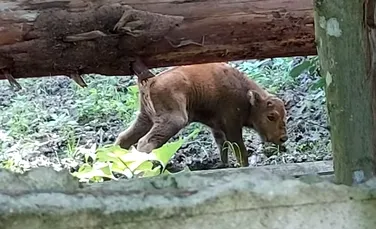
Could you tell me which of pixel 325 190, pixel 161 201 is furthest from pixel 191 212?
pixel 325 190

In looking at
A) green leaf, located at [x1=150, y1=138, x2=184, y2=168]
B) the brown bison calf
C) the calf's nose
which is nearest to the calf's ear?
the brown bison calf

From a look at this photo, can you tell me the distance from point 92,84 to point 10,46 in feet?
12.1

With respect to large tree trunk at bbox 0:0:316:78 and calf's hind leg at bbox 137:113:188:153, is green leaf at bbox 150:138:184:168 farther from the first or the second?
calf's hind leg at bbox 137:113:188:153

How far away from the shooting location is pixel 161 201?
1.22 m

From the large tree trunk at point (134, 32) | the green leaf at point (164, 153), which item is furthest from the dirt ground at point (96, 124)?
the large tree trunk at point (134, 32)

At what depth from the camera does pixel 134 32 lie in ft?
8.13

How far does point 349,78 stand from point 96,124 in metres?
4.37

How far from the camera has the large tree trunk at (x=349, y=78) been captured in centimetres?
122

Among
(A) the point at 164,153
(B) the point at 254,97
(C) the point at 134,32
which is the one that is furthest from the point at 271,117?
(C) the point at 134,32

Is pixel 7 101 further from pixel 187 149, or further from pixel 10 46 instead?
pixel 10 46

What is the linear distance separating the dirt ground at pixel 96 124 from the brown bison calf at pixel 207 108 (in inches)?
5.4

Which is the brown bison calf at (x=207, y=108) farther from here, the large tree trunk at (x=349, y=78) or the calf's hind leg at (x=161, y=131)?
the large tree trunk at (x=349, y=78)

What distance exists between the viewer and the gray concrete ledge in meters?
1.20

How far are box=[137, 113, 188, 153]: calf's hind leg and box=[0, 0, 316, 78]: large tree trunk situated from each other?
101 inches
